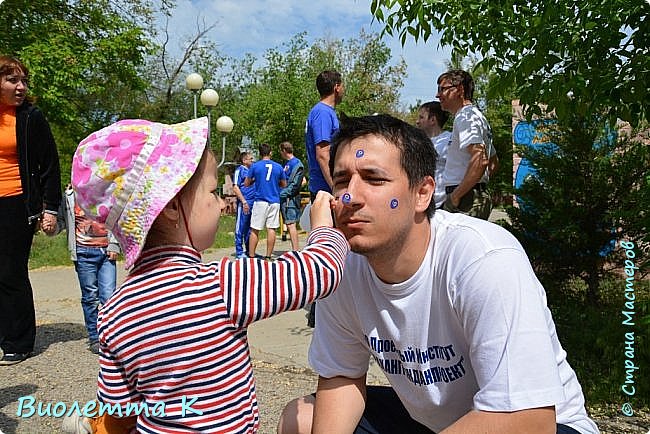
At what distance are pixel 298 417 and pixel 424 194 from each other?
1.03m

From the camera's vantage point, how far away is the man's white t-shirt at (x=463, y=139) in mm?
4375

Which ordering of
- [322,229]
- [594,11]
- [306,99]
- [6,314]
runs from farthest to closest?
[306,99]
[6,314]
[594,11]
[322,229]

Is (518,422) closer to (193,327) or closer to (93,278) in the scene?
(193,327)

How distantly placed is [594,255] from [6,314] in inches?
199

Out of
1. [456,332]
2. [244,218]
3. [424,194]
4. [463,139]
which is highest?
[463,139]

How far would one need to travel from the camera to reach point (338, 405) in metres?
2.20

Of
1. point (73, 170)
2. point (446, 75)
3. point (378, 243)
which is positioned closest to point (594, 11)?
point (446, 75)

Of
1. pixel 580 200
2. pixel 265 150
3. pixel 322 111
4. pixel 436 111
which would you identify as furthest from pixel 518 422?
pixel 265 150

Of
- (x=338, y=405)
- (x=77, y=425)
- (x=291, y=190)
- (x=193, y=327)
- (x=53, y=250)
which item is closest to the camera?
(x=193, y=327)

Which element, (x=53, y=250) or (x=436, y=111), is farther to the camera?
(x=53, y=250)

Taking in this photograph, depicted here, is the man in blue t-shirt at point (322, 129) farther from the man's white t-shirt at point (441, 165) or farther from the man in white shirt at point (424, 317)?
the man in white shirt at point (424, 317)

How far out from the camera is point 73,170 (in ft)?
5.37

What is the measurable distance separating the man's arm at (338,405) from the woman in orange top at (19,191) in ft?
10.4

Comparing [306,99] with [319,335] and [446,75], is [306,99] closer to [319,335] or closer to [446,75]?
[446,75]
